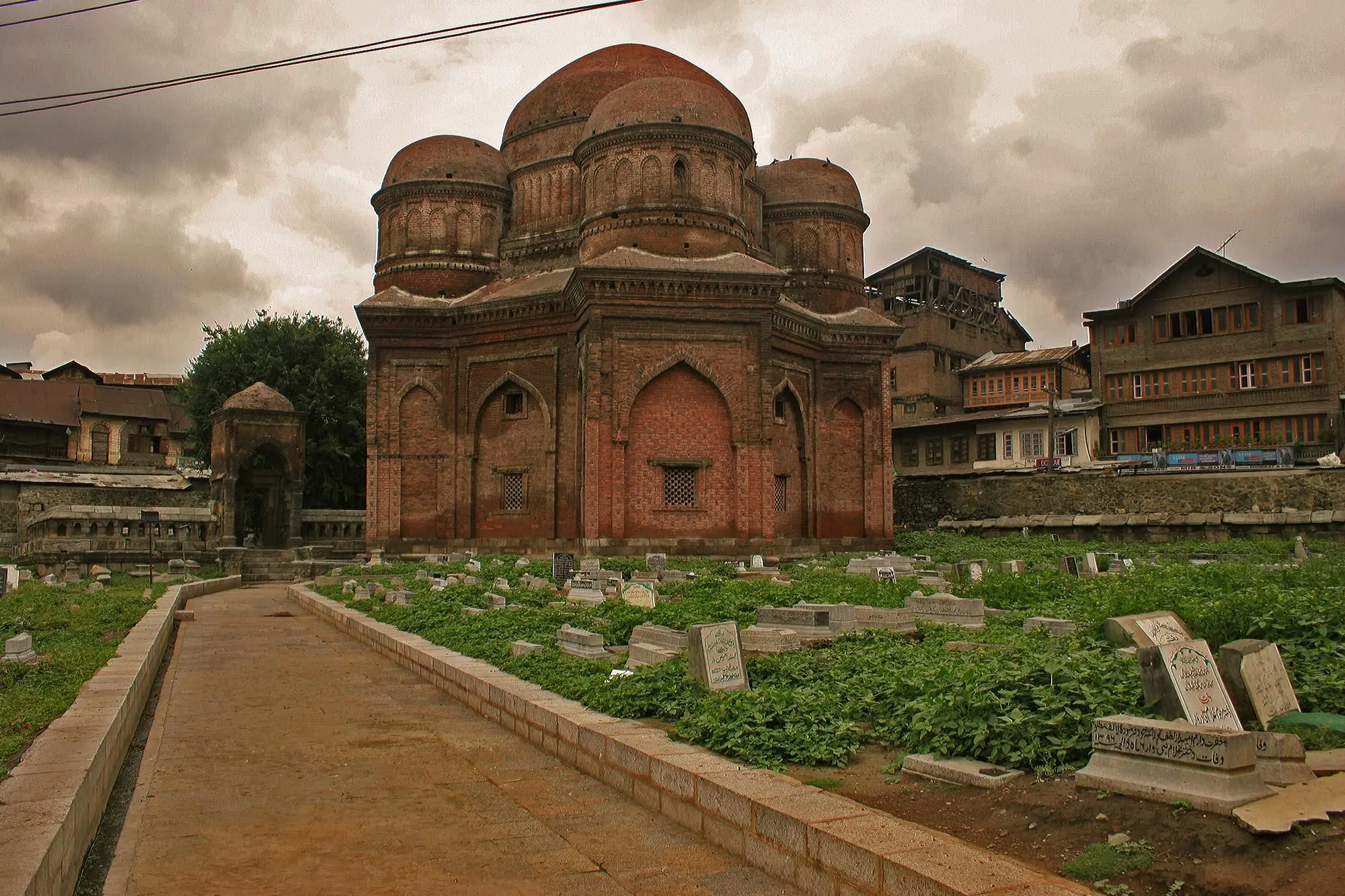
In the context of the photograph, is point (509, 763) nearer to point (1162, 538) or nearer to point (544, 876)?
point (544, 876)

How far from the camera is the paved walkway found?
210 inches

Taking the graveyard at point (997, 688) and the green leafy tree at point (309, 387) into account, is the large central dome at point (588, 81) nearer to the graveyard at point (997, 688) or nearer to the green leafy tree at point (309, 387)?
the green leafy tree at point (309, 387)

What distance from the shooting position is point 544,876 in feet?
17.6

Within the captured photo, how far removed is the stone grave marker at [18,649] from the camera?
10359 mm

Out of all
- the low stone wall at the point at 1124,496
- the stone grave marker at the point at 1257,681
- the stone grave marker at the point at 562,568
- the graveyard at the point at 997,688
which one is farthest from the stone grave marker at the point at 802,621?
the low stone wall at the point at 1124,496

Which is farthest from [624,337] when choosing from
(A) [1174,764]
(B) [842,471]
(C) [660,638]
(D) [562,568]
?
(A) [1174,764]

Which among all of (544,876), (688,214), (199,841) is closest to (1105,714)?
(544,876)

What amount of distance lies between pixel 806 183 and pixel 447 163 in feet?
38.3

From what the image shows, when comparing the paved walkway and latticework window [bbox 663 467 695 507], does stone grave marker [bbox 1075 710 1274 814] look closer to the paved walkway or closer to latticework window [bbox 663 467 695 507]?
the paved walkway

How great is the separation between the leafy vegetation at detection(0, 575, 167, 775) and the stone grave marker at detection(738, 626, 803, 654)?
585cm

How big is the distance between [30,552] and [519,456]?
1258cm

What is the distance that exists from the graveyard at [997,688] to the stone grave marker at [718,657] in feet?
0.06

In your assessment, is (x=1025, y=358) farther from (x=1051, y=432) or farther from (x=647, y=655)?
(x=647, y=655)

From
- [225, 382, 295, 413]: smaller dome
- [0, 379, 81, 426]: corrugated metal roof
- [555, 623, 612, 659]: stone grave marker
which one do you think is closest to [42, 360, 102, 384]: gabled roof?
[0, 379, 81, 426]: corrugated metal roof
